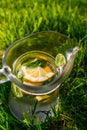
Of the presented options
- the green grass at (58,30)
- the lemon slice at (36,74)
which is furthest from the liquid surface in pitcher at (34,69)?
the green grass at (58,30)

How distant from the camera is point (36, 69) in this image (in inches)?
43.8

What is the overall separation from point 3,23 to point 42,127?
696 millimetres

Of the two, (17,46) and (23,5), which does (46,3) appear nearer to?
(23,5)

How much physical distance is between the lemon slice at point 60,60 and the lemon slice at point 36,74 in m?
0.04

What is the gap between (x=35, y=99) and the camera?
1069 millimetres

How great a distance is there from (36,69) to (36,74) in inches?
1.2

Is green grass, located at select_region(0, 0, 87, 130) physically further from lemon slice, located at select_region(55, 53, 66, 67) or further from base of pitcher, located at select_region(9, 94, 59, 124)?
lemon slice, located at select_region(55, 53, 66, 67)

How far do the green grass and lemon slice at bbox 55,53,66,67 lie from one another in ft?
0.47

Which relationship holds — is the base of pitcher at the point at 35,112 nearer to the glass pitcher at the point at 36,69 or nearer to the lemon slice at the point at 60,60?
the glass pitcher at the point at 36,69

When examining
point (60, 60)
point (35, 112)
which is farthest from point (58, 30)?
point (35, 112)

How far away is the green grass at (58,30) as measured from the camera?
113 cm

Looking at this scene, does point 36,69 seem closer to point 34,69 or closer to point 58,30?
point 34,69

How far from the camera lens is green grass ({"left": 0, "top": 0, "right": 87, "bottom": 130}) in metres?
1.13

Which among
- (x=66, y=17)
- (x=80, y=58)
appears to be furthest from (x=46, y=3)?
(x=80, y=58)
